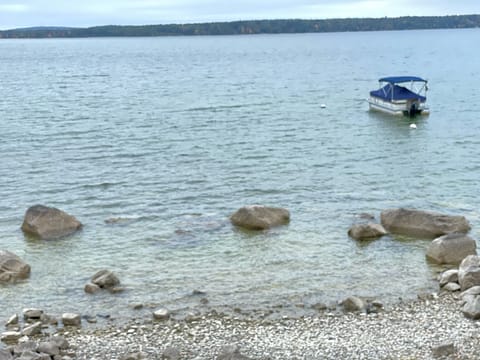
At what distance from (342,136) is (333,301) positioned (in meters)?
32.8

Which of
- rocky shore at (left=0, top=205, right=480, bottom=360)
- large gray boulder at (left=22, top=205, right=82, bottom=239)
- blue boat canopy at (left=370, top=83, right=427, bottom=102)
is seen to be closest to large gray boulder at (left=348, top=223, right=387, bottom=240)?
rocky shore at (left=0, top=205, right=480, bottom=360)

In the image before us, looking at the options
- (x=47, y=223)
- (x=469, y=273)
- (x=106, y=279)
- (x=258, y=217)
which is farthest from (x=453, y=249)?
(x=47, y=223)

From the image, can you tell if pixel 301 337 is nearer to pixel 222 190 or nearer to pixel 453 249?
pixel 453 249

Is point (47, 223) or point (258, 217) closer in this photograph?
point (47, 223)

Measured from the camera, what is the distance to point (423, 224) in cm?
2923

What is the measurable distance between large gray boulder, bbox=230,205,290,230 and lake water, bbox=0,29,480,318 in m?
0.51

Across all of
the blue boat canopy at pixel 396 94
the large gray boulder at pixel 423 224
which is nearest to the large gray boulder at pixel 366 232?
the large gray boulder at pixel 423 224

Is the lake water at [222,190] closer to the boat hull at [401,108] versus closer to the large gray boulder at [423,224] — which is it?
the large gray boulder at [423,224]

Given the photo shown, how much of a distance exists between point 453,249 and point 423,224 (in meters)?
3.32

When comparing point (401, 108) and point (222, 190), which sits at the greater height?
point (222, 190)

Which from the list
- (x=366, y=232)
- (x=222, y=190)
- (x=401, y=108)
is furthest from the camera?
(x=401, y=108)

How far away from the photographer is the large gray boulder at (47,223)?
3000 cm

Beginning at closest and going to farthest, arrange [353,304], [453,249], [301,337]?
[301,337], [353,304], [453,249]

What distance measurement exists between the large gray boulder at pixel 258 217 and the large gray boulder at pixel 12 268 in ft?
30.4
